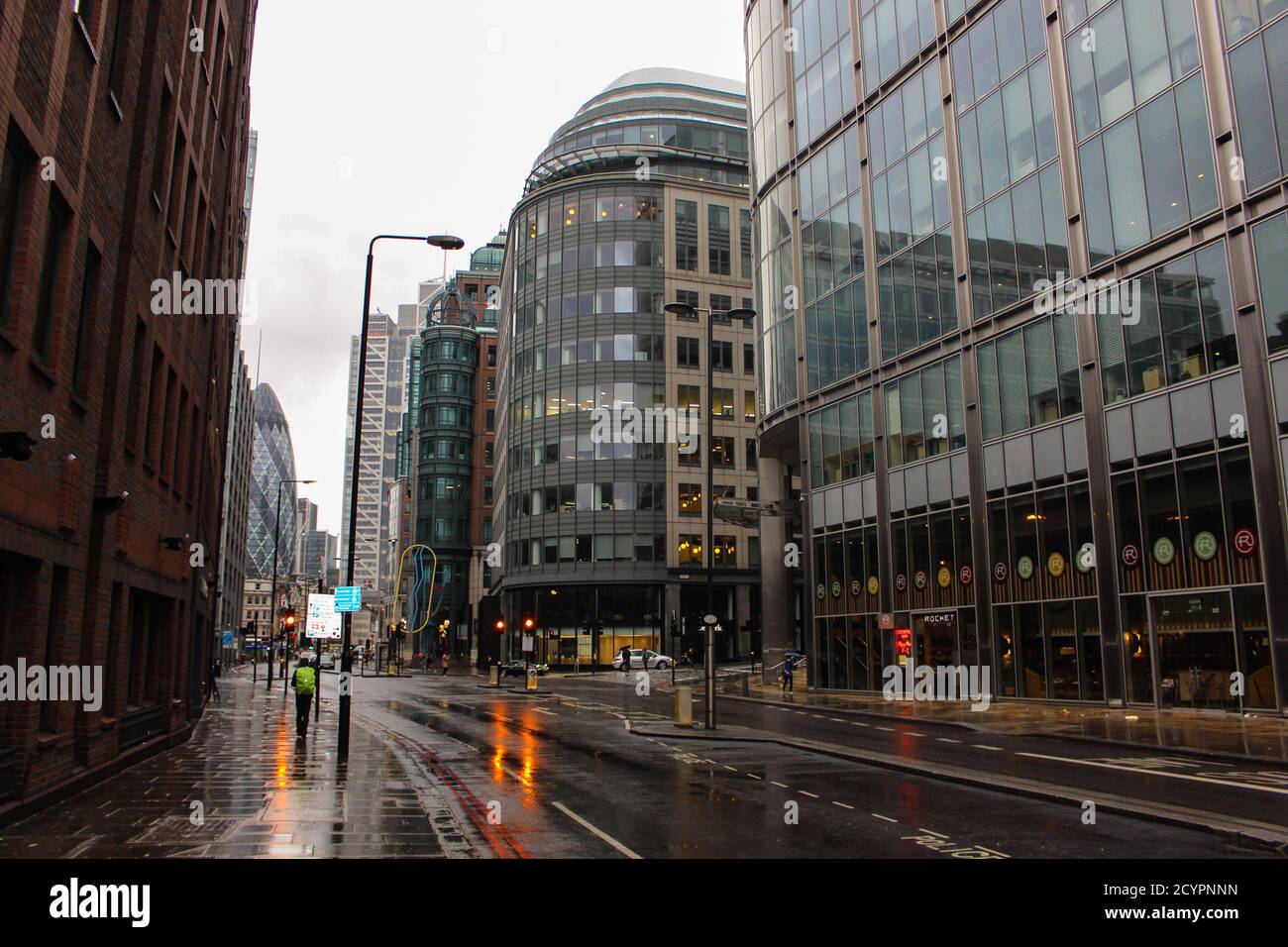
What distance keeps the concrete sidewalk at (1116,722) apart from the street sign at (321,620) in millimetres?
19970

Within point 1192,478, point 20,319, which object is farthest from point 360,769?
point 1192,478

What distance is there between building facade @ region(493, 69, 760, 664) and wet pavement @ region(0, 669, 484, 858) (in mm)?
56420

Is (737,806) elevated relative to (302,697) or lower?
lower

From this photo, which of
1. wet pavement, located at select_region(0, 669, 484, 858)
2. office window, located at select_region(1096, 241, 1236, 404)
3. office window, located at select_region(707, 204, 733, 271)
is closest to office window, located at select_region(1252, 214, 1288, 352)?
office window, located at select_region(1096, 241, 1236, 404)

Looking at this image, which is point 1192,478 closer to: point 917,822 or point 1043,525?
point 1043,525

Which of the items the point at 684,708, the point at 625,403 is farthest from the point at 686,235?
the point at 684,708

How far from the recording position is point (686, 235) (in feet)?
265

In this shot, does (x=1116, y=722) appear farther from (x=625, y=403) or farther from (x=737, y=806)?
(x=625, y=403)

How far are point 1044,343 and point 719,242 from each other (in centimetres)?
5310
